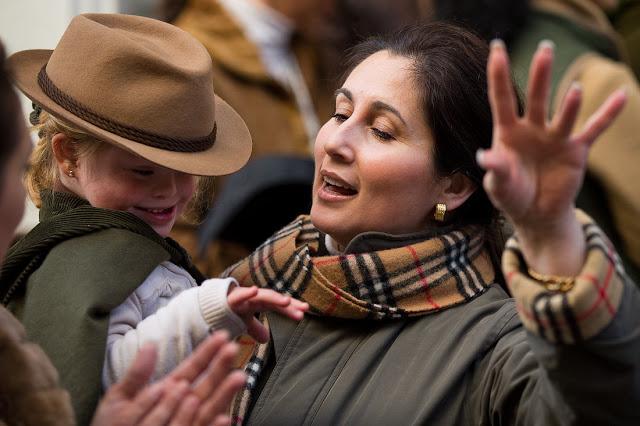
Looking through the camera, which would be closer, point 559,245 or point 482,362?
point 559,245

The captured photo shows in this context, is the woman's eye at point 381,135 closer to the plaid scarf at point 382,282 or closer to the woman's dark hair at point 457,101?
the woman's dark hair at point 457,101

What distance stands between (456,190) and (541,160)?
92 centimetres

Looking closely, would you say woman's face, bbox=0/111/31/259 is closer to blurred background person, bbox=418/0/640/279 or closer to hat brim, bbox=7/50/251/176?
hat brim, bbox=7/50/251/176

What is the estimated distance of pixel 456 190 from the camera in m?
2.79

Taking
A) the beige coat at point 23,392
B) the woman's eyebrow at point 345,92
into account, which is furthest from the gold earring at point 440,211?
the beige coat at point 23,392

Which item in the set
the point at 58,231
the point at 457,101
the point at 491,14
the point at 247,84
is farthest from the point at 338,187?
the point at 491,14

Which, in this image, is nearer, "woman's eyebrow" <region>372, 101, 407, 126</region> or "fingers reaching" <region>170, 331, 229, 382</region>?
"fingers reaching" <region>170, 331, 229, 382</region>

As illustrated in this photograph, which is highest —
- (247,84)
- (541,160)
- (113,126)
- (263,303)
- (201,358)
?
(541,160)

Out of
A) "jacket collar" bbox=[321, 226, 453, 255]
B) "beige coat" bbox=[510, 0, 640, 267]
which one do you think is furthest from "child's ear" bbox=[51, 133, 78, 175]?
"beige coat" bbox=[510, 0, 640, 267]

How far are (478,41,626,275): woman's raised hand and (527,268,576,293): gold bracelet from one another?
1cm

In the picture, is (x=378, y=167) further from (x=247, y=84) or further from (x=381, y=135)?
(x=247, y=84)

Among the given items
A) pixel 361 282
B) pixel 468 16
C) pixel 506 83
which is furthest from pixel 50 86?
pixel 468 16

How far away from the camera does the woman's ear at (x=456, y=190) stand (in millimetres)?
2764

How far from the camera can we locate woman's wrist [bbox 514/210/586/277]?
190 cm
